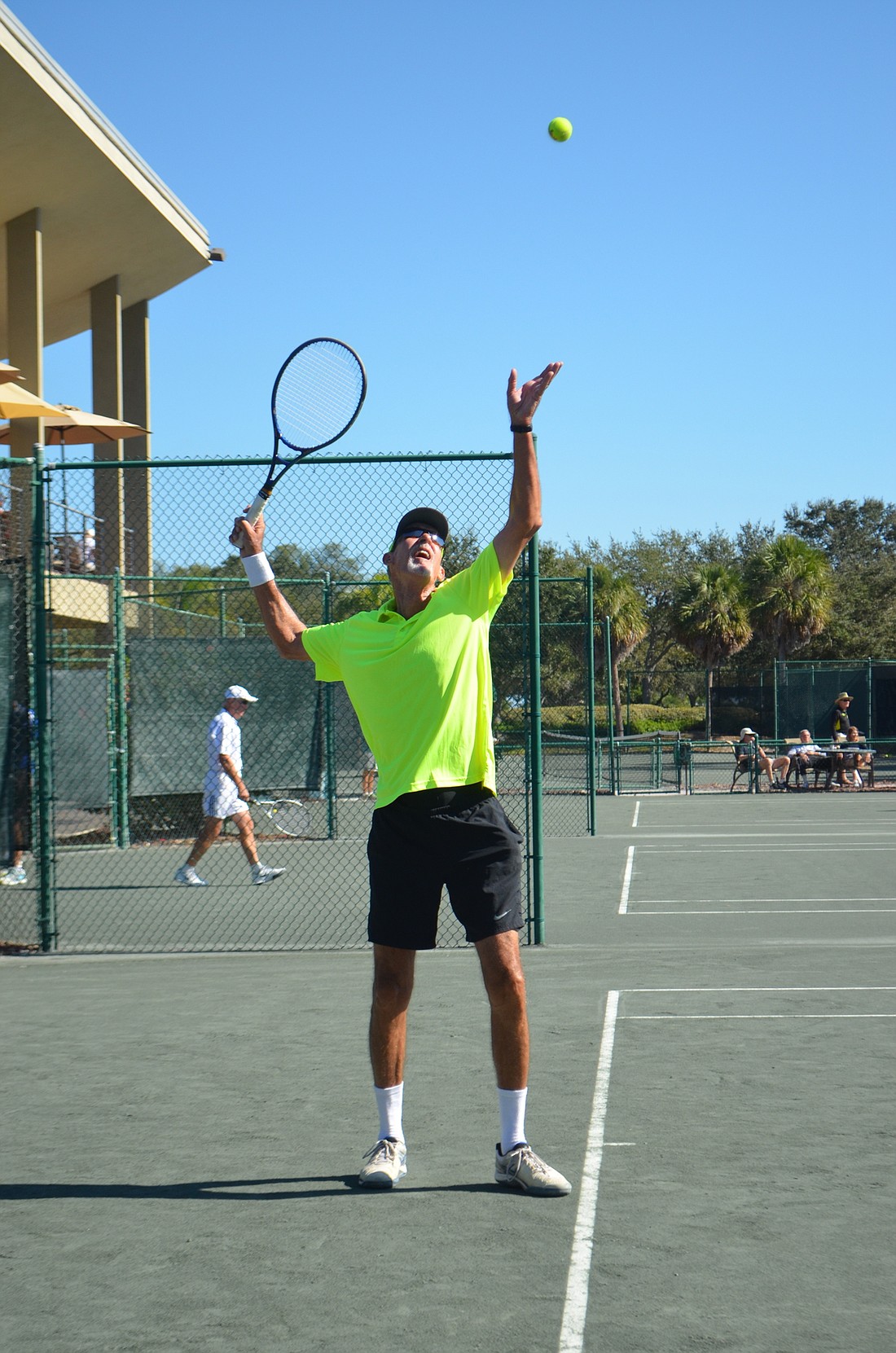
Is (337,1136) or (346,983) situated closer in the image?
(337,1136)

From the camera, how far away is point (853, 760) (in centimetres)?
2534

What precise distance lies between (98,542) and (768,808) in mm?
10238

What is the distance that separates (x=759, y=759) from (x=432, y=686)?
831 inches

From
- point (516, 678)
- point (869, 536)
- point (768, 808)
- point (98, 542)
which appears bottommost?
point (768, 808)

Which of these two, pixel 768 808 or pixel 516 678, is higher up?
pixel 516 678

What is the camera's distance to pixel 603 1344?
118 inches

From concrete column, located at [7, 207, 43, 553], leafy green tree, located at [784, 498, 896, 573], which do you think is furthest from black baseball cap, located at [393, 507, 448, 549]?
leafy green tree, located at [784, 498, 896, 573]

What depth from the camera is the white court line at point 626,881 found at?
1009 cm

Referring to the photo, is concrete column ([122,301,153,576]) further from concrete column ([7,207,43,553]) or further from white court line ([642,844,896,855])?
white court line ([642,844,896,855])

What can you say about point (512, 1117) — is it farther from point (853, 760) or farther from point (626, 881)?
point (853, 760)

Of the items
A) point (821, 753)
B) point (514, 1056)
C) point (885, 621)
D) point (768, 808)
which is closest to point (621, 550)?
point (885, 621)

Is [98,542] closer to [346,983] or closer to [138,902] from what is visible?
[138,902]

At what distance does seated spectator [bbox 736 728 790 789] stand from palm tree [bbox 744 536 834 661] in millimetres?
15623

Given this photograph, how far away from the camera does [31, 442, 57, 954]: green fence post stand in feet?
26.8
